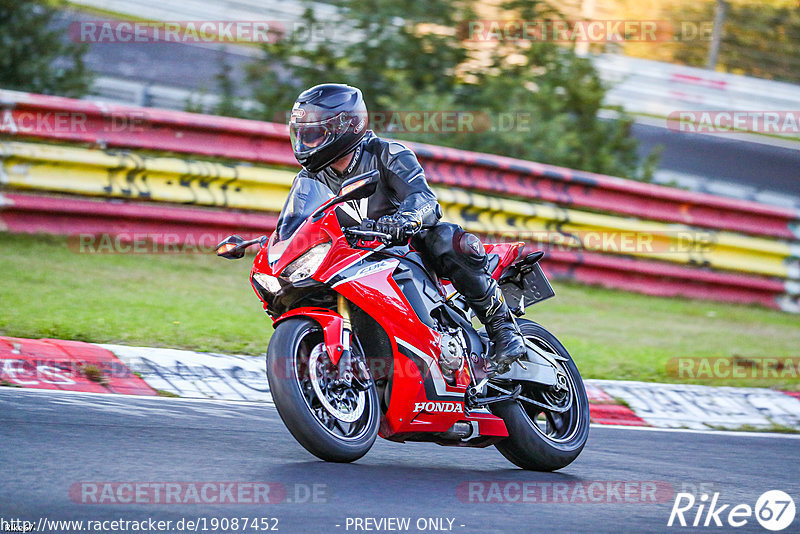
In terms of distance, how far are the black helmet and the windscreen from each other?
0.59 feet

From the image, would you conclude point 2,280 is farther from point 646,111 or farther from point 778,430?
point 646,111

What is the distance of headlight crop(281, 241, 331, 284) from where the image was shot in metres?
4.52

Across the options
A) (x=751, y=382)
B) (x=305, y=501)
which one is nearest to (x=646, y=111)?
(x=751, y=382)

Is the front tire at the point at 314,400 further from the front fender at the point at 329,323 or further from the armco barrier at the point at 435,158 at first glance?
the armco barrier at the point at 435,158

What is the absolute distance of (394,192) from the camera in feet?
16.8

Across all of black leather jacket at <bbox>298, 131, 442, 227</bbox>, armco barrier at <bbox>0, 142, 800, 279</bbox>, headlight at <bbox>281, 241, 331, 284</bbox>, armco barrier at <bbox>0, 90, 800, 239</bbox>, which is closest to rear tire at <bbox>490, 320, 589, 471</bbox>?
black leather jacket at <bbox>298, 131, 442, 227</bbox>

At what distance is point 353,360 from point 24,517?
1620 mm

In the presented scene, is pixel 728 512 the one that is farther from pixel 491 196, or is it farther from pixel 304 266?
pixel 491 196

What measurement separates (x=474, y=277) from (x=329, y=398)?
41.1 inches

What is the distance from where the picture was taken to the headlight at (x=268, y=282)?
15.0 feet

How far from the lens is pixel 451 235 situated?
5.14m

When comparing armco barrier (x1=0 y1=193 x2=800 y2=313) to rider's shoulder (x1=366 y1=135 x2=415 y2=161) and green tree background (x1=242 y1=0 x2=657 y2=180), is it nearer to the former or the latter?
green tree background (x1=242 y1=0 x2=657 y2=180)

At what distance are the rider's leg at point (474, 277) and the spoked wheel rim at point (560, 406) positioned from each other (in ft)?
1.29

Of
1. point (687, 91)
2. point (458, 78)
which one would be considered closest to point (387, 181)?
point (458, 78)
